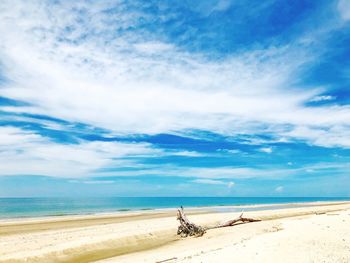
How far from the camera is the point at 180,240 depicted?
25266 millimetres

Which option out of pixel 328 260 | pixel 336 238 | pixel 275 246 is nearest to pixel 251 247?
pixel 275 246

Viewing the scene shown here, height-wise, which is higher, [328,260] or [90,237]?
[90,237]

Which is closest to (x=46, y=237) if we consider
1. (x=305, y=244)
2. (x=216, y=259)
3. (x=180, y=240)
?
(x=180, y=240)

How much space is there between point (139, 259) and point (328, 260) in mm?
9248

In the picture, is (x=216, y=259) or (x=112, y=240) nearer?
(x=216, y=259)

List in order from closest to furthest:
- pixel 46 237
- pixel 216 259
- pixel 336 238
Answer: pixel 216 259 < pixel 336 238 < pixel 46 237

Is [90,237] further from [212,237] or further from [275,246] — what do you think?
[275,246]

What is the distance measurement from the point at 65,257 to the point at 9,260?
296 cm

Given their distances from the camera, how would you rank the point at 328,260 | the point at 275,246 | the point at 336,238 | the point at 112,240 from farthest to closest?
the point at 112,240 → the point at 336,238 → the point at 275,246 → the point at 328,260

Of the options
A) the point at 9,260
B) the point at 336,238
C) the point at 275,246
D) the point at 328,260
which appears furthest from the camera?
the point at 9,260

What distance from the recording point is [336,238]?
17250 millimetres

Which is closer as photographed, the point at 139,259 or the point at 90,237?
the point at 139,259

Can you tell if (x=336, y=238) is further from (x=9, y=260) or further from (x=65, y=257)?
(x=9, y=260)

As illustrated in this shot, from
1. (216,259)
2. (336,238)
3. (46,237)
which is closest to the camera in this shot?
(216,259)
